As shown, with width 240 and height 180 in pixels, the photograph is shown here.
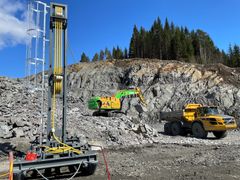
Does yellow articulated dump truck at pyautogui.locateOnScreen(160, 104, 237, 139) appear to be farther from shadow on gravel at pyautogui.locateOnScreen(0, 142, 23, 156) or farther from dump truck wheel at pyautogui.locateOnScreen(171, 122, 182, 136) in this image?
shadow on gravel at pyautogui.locateOnScreen(0, 142, 23, 156)

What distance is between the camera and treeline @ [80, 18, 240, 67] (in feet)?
202

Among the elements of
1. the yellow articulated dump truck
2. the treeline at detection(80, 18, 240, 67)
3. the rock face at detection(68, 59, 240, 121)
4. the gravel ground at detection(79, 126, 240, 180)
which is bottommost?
the gravel ground at detection(79, 126, 240, 180)

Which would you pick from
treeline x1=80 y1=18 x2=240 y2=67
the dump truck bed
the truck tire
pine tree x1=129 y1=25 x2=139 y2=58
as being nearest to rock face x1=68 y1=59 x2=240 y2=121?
the dump truck bed

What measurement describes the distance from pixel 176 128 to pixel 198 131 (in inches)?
76.5

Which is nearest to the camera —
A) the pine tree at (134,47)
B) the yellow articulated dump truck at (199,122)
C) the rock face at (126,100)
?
the rock face at (126,100)

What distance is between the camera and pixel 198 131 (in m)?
20.9

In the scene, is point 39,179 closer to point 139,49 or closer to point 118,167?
point 118,167

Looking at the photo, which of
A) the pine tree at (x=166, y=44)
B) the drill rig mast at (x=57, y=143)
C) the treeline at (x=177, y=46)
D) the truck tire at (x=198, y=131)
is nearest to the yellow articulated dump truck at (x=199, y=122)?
the truck tire at (x=198, y=131)

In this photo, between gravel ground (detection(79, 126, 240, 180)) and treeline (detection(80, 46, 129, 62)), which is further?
treeline (detection(80, 46, 129, 62))

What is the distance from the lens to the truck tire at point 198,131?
2059cm

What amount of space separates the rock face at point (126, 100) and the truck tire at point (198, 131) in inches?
109

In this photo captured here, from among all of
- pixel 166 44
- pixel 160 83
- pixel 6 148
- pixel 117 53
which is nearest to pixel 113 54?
pixel 117 53

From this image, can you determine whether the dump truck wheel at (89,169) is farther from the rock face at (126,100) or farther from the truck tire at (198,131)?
the truck tire at (198,131)

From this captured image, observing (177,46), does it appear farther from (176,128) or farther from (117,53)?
(176,128)
